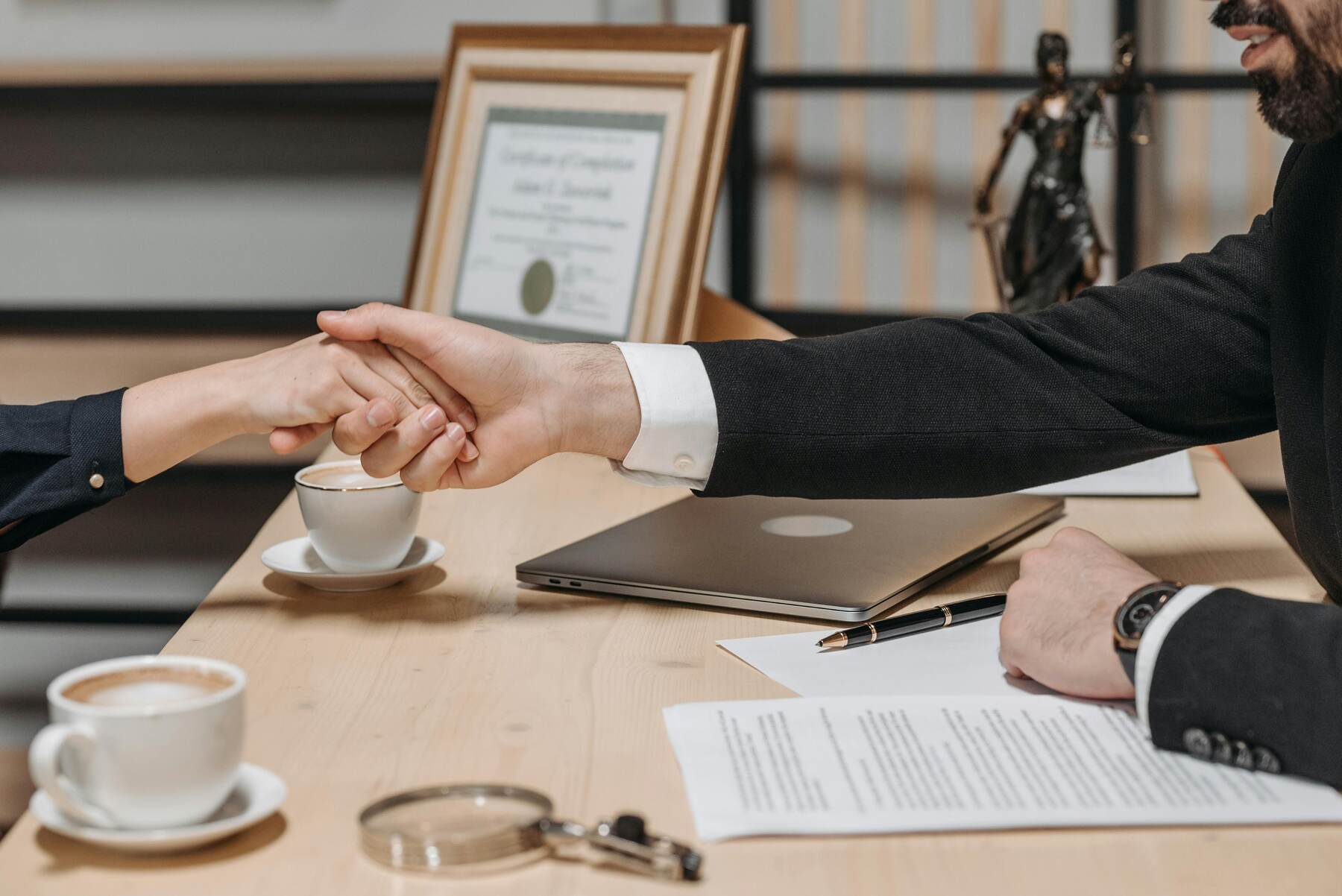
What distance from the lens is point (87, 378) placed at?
224 centimetres

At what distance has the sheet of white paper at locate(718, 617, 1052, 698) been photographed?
851 millimetres

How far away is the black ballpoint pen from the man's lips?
0.44 meters

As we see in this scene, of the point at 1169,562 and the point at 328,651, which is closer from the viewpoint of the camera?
the point at 328,651

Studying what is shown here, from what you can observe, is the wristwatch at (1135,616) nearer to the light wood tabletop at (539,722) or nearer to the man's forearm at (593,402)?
the light wood tabletop at (539,722)

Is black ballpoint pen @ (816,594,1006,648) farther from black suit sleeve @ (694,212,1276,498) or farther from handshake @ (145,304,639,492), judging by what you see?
handshake @ (145,304,639,492)

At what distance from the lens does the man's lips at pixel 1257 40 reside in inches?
40.4

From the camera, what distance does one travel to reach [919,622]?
3.15ft

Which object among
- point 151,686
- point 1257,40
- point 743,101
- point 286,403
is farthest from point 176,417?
point 743,101

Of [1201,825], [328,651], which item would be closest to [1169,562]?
[1201,825]

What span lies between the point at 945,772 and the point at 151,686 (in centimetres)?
40

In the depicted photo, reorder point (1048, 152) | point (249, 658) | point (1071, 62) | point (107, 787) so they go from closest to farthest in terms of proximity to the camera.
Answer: point (107, 787), point (249, 658), point (1048, 152), point (1071, 62)

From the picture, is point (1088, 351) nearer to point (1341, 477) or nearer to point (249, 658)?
Result: point (1341, 477)

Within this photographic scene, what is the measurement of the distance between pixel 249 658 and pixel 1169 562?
2.31ft

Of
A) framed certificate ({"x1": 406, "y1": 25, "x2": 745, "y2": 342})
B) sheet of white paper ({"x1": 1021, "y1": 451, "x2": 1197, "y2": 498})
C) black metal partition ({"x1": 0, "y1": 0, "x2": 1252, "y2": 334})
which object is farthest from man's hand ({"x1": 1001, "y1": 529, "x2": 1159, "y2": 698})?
black metal partition ({"x1": 0, "y1": 0, "x2": 1252, "y2": 334})
